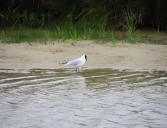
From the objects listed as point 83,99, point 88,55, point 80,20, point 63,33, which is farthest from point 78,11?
point 83,99

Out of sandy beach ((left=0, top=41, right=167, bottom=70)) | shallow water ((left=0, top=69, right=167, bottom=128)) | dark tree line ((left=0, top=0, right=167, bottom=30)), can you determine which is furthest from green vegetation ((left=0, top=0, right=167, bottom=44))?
shallow water ((left=0, top=69, right=167, bottom=128))

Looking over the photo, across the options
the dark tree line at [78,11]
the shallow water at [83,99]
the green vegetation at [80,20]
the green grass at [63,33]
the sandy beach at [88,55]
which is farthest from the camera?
the dark tree line at [78,11]

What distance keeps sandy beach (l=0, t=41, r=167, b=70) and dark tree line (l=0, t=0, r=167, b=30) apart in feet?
7.53

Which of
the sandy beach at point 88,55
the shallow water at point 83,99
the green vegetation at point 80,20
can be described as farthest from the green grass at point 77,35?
the shallow water at point 83,99

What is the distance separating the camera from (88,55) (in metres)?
9.91

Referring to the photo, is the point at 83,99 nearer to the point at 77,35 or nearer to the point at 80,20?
the point at 77,35

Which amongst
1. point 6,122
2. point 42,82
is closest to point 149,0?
point 42,82

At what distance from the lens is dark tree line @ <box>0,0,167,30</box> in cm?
1340

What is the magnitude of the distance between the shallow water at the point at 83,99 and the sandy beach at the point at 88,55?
0.75m

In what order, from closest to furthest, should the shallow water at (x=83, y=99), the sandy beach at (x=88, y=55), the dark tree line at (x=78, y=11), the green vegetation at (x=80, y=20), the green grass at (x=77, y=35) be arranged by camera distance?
the shallow water at (x=83, y=99) < the sandy beach at (x=88, y=55) < the green grass at (x=77, y=35) < the green vegetation at (x=80, y=20) < the dark tree line at (x=78, y=11)

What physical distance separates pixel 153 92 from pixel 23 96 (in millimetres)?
2086

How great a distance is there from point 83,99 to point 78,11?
963cm

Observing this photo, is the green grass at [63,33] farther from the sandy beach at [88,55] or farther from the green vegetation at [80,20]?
the sandy beach at [88,55]

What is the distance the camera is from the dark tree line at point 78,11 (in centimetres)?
1340
